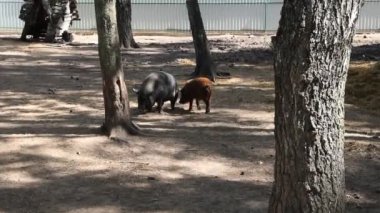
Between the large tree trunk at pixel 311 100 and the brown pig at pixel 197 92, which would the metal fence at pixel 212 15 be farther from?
the large tree trunk at pixel 311 100

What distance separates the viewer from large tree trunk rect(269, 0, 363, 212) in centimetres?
314

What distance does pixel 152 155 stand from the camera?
699 cm

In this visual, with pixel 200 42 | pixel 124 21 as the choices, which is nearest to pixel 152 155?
pixel 200 42

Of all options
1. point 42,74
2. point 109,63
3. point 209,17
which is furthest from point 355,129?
point 209,17

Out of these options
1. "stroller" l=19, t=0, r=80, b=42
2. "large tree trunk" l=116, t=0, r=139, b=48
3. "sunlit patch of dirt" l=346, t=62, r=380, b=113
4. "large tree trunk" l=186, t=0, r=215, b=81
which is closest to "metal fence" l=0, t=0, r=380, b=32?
"stroller" l=19, t=0, r=80, b=42

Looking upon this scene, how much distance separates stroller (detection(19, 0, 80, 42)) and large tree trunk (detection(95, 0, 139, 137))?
42.0ft

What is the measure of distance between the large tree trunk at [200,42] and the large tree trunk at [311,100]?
9.22m

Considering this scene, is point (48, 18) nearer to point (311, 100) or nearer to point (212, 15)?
point (212, 15)

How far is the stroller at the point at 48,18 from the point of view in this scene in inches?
770

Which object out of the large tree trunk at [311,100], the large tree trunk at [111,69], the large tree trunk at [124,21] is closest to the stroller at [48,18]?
the large tree trunk at [124,21]

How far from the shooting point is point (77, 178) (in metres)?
6.20

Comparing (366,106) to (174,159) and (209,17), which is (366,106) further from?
(209,17)

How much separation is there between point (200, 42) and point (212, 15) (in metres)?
15.5

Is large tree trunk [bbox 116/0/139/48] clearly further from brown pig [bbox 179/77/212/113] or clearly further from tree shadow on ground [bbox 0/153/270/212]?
tree shadow on ground [bbox 0/153/270/212]
